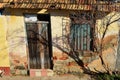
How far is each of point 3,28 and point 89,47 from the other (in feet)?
11.3

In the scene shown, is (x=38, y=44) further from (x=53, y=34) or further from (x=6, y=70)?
(x=6, y=70)

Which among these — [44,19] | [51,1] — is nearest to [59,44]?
[44,19]

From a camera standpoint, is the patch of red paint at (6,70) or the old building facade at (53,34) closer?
the old building facade at (53,34)

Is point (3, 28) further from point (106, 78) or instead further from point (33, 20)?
point (106, 78)

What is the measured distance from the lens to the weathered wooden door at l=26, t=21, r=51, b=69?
35.1ft

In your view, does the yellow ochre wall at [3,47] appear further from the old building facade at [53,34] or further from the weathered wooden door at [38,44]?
the weathered wooden door at [38,44]

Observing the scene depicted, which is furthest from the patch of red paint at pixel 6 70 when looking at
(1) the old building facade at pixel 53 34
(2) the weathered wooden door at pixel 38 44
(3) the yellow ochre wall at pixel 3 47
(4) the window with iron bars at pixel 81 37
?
(4) the window with iron bars at pixel 81 37

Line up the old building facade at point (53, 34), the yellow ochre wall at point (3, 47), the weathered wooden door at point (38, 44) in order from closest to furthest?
the old building facade at point (53, 34), the yellow ochre wall at point (3, 47), the weathered wooden door at point (38, 44)

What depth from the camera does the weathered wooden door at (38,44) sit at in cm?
1070

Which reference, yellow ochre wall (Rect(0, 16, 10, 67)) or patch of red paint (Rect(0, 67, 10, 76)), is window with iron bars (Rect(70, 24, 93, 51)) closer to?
yellow ochre wall (Rect(0, 16, 10, 67))

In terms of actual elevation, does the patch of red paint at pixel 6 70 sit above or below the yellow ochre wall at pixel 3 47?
below

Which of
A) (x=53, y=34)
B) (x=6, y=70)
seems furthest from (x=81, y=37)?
(x=6, y=70)

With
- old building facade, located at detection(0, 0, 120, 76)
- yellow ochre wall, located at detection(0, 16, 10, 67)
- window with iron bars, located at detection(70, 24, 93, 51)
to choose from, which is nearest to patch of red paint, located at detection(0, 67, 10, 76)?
old building facade, located at detection(0, 0, 120, 76)

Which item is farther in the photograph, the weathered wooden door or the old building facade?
the weathered wooden door
